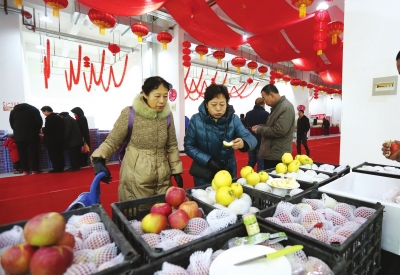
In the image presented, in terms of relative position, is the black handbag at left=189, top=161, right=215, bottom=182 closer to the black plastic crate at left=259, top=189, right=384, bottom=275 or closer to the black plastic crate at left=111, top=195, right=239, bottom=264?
the black plastic crate at left=111, top=195, right=239, bottom=264

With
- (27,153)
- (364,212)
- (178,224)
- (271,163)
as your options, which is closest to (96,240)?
(178,224)

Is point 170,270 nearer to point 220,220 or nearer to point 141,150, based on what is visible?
point 220,220

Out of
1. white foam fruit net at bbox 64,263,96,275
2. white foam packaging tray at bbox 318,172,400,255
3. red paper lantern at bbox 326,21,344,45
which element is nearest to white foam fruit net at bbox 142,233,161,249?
white foam fruit net at bbox 64,263,96,275

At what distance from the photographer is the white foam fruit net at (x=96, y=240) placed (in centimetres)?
73

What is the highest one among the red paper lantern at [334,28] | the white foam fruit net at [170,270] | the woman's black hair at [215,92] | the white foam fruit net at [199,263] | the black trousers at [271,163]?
the red paper lantern at [334,28]

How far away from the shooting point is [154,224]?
85 centimetres

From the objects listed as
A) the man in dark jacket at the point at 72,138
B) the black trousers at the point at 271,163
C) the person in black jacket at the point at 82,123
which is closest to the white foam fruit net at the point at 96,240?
the black trousers at the point at 271,163

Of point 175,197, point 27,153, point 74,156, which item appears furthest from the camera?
point 74,156

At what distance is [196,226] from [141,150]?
89cm

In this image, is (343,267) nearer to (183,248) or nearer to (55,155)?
(183,248)

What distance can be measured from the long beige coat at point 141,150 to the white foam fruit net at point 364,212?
3.86ft

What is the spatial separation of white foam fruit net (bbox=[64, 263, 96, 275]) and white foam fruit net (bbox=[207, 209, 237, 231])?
1.34 feet

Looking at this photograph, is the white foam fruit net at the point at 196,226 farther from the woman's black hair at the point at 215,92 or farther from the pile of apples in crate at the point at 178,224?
the woman's black hair at the point at 215,92

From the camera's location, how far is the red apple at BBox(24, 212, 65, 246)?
589mm
